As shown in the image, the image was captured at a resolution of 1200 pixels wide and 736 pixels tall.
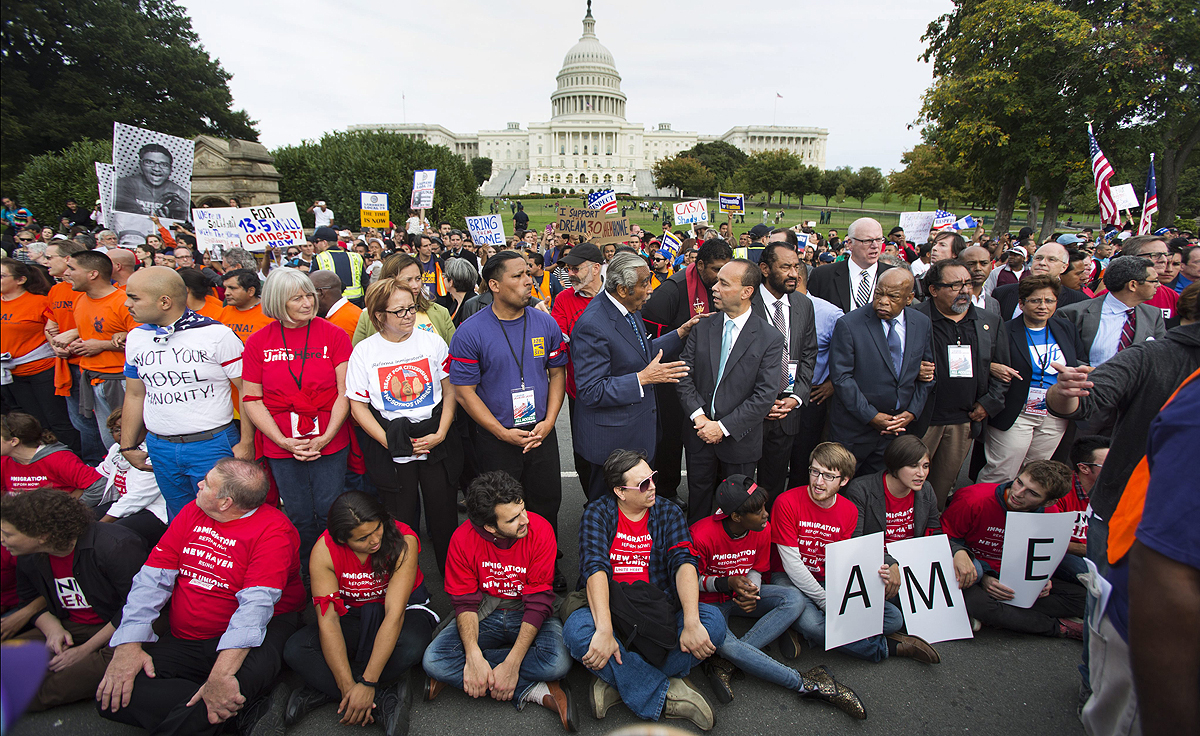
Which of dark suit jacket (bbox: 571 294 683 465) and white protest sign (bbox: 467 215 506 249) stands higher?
white protest sign (bbox: 467 215 506 249)

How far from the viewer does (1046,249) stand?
17.1ft

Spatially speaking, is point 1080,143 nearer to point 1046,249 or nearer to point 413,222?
point 1046,249

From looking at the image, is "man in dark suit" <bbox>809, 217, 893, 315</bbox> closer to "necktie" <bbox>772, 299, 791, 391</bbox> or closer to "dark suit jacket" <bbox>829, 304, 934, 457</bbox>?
"dark suit jacket" <bbox>829, 304, 934, 457</bbox>

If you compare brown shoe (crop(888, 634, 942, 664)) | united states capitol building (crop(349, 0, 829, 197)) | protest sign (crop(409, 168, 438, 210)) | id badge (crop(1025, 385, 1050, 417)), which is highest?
united states capitol building (crop(349, 0, 829, 197))

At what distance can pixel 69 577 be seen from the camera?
2912 millimetres

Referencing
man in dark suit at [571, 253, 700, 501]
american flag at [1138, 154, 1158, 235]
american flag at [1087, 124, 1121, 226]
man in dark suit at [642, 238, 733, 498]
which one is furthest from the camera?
american flag at [1087, 124, 1121, 226]

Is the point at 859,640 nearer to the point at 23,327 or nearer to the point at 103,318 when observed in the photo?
the point at 103,318

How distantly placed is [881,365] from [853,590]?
5.66 ft

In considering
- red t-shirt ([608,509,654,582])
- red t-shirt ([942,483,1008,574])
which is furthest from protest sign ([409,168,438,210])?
red t-shirt ([942,483,1008,574])

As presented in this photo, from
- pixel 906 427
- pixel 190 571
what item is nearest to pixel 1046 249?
pixel 906 427

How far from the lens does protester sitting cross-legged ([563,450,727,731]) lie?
2812mm

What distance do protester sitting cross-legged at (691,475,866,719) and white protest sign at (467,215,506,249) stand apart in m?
11.7

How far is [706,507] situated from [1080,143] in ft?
83.2

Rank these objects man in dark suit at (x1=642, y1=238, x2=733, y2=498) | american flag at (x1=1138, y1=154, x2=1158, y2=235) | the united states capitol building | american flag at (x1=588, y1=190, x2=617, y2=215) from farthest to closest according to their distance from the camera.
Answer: the united states capitol building, american flag at (x1=588, y1=190, x2=617, y2=215), american flag at (x1=1138, y1=154, x2=1158, y2=235), man in dark suit at (x1=642, y1=238, x2=733, y2=498)
